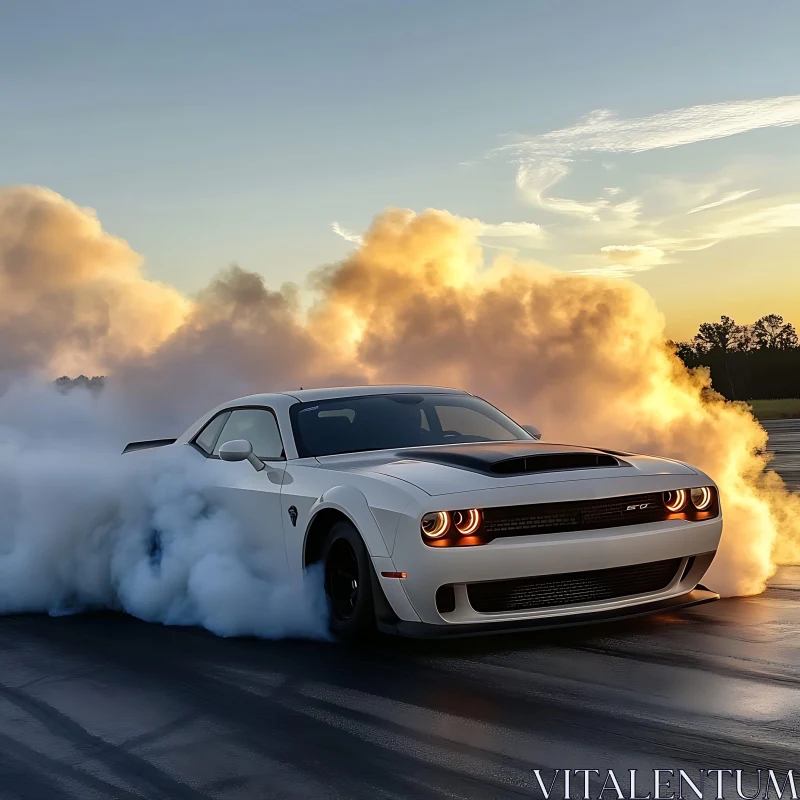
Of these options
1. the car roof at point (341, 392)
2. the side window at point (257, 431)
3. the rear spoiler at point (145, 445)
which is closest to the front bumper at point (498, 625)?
the side window at point (257, 431)

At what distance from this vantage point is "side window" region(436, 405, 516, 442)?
7.96 metres

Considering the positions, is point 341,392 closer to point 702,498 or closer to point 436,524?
point 436,524

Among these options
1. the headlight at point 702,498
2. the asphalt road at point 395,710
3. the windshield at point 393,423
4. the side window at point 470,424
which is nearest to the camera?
the asphalt road at point 395,710

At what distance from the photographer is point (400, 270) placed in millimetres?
24688

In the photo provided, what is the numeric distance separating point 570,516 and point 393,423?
1.89 m

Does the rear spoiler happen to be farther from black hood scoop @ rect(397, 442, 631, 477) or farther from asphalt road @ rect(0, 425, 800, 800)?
black hood scoop @ rect(397, 442, 631, 477)

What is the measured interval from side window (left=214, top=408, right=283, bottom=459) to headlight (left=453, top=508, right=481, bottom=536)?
183 centimetres

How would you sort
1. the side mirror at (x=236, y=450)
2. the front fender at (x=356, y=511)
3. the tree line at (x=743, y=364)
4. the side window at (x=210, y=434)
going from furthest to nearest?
the tree line at (x=743, y=364)
the side window at (x=210, y=434)
the side mirror at (x=236, y=450)
the front fender at (x=356, y=511)

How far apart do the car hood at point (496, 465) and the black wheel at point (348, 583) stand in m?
0.39

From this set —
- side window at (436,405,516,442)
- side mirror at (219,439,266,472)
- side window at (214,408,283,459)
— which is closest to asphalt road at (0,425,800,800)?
side mirror at (219,439,266,472)

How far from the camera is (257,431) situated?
26.1 feet

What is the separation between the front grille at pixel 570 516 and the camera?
6012mm

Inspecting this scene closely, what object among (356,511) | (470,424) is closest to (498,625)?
(356,511)

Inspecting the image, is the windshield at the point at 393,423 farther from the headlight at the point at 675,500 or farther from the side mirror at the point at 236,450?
the headlight at the point at 675,500
